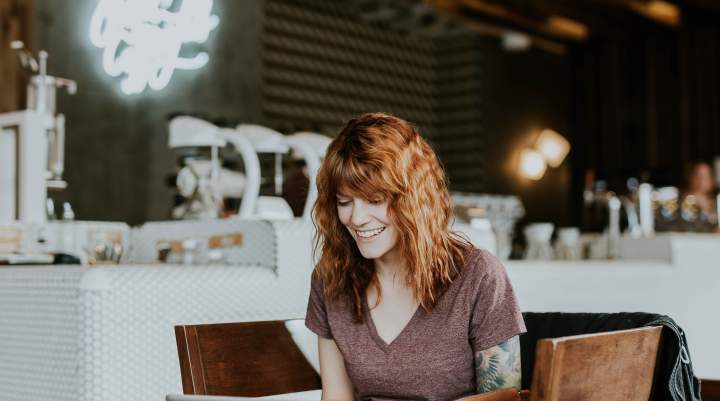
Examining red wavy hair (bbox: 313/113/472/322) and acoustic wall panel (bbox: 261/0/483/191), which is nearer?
red wavy hair (bbox: 313/113/472/322)

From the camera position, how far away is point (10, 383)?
2340 millimetres

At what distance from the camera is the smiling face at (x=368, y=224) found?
178cm

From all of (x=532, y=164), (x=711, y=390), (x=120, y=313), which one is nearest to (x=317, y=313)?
(x=120, y=313)

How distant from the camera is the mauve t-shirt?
1767 mm

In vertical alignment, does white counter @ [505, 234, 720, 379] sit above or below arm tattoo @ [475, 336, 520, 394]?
below

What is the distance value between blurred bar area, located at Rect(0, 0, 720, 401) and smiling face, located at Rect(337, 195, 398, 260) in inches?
14.8

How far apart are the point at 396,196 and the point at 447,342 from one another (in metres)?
0.30

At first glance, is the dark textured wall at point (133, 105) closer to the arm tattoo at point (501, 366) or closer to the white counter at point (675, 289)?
the white counter at point (675, 289)

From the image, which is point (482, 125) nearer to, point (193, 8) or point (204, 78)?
point (204, 78)

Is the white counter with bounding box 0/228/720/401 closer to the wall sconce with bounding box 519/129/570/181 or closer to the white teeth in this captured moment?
the white teeth

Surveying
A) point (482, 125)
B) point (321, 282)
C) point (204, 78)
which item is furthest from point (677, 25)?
point (321, 282)

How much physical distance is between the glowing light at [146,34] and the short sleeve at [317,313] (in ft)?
5.10

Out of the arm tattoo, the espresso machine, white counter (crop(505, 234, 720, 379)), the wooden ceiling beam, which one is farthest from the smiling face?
the wooden ceiling beam

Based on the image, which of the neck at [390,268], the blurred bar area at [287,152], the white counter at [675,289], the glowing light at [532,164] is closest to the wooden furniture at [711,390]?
the blurred bar area at [287,152]
